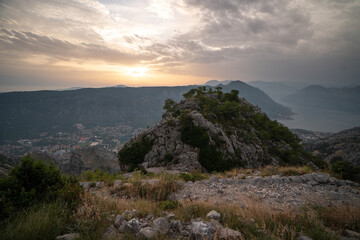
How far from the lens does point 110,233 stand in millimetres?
3879

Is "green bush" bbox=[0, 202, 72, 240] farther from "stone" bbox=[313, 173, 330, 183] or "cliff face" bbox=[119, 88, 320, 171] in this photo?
"cliff face" bbox=[119, 88, 320, 171]

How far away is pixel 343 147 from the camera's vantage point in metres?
59.0

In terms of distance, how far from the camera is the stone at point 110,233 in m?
3.63

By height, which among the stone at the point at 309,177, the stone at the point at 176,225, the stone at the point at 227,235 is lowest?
the stone at the point at 309,177

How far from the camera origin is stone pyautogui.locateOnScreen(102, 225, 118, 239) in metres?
3.63

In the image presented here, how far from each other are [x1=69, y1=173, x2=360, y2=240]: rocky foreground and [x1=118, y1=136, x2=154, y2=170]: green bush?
8.80m

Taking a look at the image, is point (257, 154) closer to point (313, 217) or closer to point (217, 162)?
point (217, 162)

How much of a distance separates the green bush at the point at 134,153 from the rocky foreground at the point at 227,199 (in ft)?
28.9

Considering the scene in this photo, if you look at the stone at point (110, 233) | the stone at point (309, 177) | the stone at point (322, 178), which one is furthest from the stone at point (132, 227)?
the stone at point (322, 178)

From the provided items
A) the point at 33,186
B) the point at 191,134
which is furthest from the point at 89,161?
the point at 33,186

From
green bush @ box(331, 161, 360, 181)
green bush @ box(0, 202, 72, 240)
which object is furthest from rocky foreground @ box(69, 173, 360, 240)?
green bush @ box(331, 161, 360, 181)

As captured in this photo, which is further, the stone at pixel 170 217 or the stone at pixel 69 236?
the stone at pixel 170 217

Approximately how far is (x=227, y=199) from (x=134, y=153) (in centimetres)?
1388

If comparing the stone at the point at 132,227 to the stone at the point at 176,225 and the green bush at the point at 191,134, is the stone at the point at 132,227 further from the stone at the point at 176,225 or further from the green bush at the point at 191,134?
the green bush at the point at 191,134
